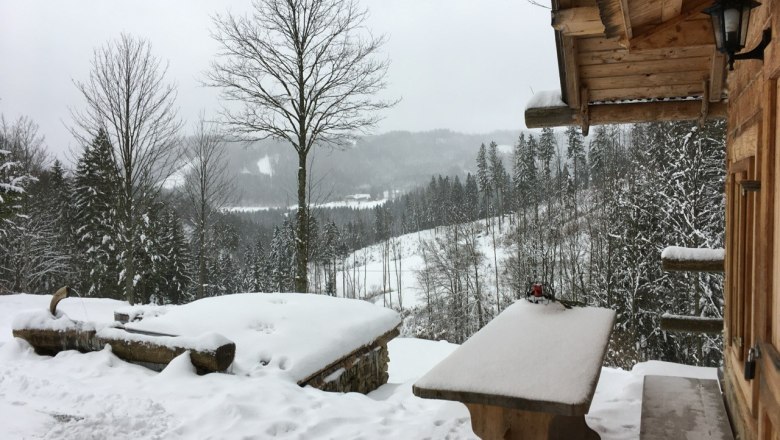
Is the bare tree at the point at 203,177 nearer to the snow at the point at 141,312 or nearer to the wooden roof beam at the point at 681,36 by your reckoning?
the snow at the point at 141,312

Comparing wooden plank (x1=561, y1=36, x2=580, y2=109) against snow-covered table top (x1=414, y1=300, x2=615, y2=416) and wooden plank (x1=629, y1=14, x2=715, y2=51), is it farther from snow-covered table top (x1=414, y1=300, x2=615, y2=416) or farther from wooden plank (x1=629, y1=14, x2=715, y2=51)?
snow-covered table top (x1=414, y1=300, x2=615, y2=416)

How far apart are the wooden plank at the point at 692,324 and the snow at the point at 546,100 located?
260cm

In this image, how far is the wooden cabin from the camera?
7.89ft

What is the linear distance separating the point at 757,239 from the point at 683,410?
68.9 inches

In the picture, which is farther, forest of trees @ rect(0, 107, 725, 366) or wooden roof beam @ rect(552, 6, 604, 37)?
forest of trees @ rect(0, 107, 725, 366)

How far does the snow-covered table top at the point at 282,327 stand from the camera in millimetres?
5805

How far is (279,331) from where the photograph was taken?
20.9 feet

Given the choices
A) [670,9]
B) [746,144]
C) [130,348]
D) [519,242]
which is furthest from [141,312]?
[519,242]

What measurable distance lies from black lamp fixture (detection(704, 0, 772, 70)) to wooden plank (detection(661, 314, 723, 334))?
3509 millimetres

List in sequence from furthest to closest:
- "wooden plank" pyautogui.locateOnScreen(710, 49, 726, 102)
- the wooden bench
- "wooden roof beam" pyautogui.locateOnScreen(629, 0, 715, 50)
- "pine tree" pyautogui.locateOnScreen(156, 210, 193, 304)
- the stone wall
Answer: "pine tree" pyautogui.locateOnScreen(156, 210, 193, 304) < the stone wall < "wooden plank" pyautogui.locateOnScreen(710, 49, 726, 102) < "wooden roof beam" pyautogui.locateOnScreen(629, 0, 715, 50) < the wooden bench

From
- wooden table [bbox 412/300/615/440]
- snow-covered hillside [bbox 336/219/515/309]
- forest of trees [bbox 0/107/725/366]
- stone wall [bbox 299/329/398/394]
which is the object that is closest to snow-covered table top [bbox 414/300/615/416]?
wooden table [bbox 412/300/615/440]

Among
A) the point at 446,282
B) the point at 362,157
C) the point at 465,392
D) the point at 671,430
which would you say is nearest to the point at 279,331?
the point at 465,392

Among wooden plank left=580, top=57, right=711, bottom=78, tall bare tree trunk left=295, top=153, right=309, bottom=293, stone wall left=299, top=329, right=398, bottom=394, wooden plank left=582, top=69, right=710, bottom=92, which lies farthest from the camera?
tall bare tree trunk left=295, top=153, right=309, bottom=293

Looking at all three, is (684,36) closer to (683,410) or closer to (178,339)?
(683,410)
